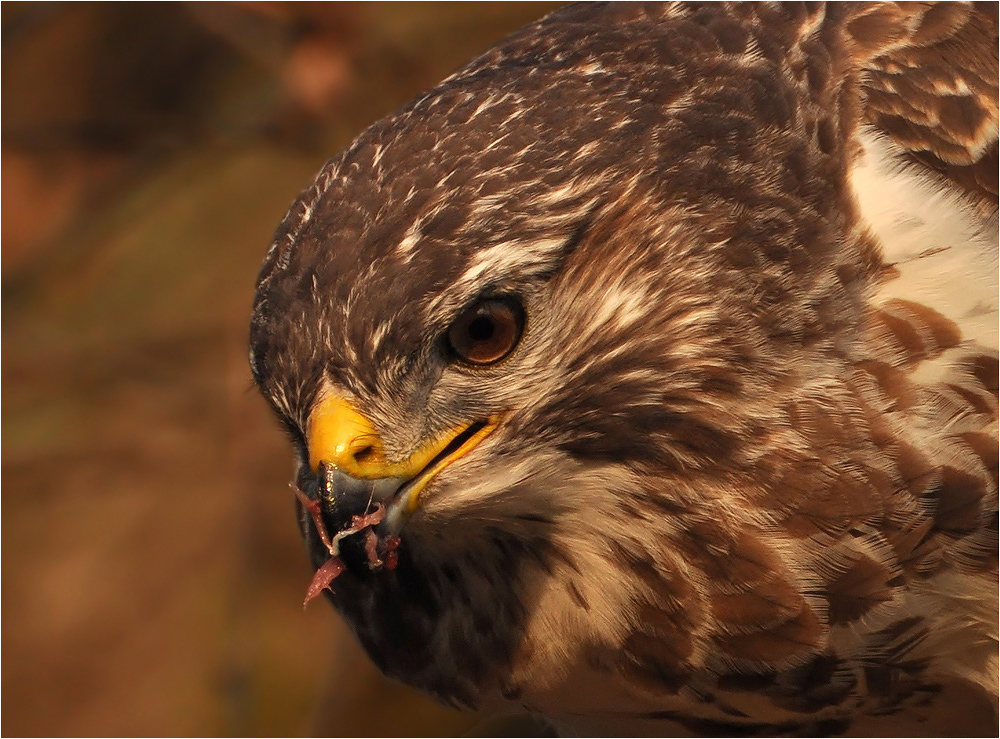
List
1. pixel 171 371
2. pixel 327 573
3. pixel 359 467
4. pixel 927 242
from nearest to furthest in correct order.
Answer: pixel 359 467 → pixel 327 573 → pixel 927 242 → pixel 171 371

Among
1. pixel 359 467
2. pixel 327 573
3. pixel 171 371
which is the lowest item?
pixel 327 573

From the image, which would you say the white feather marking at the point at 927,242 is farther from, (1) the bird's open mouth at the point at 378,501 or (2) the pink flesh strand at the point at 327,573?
(2) the pink flesh strand at the point at 327,573

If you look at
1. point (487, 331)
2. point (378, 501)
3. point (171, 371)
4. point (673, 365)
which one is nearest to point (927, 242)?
point (673, 365)

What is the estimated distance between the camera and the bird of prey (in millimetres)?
1455

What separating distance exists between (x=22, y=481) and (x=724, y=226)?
3344 mm

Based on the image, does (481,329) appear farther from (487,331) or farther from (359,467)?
(359,467)

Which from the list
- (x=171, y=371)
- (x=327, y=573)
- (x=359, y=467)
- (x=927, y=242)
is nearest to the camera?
(x=359, y=467)

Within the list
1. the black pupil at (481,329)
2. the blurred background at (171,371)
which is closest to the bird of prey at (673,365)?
the black pupil at (481,329)

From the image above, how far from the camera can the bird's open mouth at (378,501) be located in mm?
1446

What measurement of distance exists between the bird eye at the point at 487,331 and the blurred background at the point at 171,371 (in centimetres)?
234

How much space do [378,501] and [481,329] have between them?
0.22m

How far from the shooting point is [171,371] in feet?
13.4

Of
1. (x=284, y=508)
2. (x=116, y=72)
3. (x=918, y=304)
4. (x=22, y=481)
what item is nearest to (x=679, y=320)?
(x=918, y=304)

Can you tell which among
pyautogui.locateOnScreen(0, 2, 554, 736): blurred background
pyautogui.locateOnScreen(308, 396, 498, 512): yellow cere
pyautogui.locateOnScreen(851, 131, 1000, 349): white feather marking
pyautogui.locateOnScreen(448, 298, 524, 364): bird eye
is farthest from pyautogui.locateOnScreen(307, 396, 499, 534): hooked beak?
pyautogui.locateOnScreen(0, 2, 554, 736): blurred background
